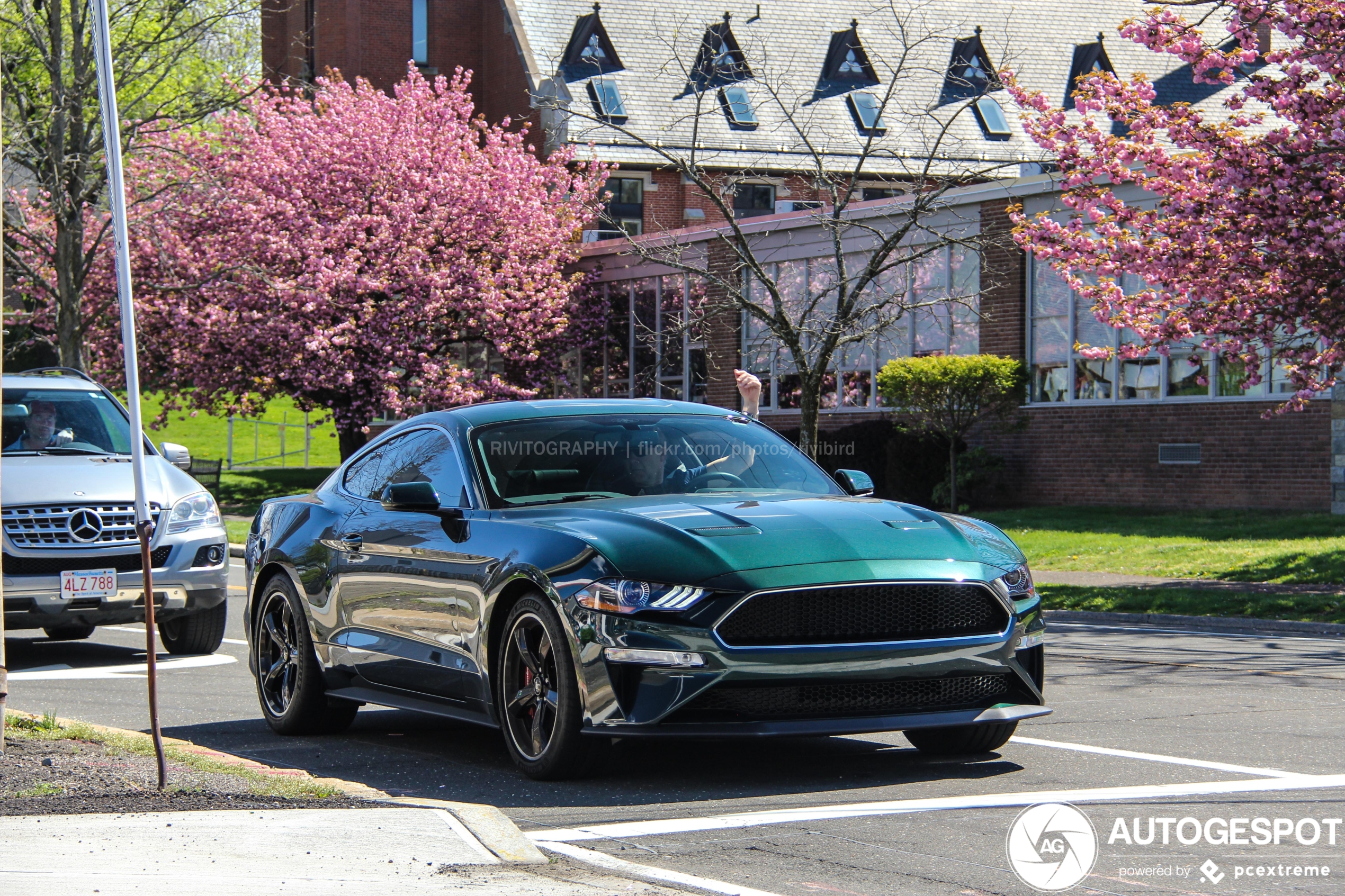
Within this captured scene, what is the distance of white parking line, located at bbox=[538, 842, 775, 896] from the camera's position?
15.8 feet

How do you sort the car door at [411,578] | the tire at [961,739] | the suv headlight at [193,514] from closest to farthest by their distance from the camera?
the tire at [961,739] < the car door at [411,578] < the suv headlight at [193,514]

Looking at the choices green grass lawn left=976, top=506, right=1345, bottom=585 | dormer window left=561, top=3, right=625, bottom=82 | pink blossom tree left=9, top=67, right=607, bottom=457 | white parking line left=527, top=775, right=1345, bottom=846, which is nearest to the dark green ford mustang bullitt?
white parking line left=527, top=775, right=1345, bottom=846

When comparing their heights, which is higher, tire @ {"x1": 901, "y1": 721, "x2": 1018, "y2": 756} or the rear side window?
the rear side window

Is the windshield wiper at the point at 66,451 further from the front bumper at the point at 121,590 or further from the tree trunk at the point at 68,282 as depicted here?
the tree trunk at the point at 68,282

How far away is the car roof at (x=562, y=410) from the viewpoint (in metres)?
7.81

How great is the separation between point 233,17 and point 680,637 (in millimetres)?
34986

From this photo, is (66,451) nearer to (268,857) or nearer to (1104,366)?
(268,857)

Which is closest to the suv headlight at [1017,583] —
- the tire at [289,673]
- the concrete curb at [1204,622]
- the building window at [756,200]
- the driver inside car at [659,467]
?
the driver inside car at [659,467]

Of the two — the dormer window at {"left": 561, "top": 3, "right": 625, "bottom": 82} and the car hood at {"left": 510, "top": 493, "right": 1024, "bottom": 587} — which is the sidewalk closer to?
the car hood at {"left": 510, "top": 493, "right": 1024, "bottom": 587}

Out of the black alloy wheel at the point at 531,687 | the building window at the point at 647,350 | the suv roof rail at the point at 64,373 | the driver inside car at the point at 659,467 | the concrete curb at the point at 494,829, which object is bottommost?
the concrete curb at the point at 494,829

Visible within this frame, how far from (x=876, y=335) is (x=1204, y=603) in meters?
13.3

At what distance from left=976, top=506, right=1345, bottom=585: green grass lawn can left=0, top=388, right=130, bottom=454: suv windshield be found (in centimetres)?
1081

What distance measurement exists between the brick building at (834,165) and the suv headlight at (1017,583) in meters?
14.1

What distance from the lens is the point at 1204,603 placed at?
15188 mm
